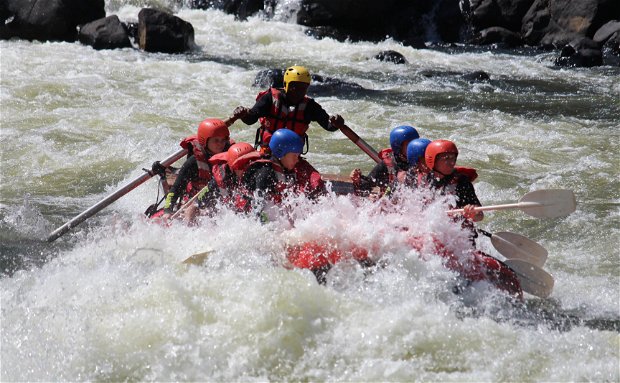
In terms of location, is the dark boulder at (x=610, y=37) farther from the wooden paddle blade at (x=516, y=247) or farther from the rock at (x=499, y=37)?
the wooden paddle blade at (x=516, y=247)

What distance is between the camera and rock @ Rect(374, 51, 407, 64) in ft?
62.1

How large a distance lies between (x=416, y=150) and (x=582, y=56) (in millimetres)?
13842

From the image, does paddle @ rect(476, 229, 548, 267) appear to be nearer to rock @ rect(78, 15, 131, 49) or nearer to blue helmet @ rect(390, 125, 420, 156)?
blue helmet @ rect(390, 125, 420, 156)

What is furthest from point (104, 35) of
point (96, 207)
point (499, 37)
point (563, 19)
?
point (563, 19)

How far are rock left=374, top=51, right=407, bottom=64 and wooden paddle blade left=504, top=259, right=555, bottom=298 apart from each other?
1346 centimetres

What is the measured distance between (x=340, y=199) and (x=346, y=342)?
51.1 inches

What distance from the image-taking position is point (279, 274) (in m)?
5.45

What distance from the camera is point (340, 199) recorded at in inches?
234

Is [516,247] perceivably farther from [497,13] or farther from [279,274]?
[497,13]

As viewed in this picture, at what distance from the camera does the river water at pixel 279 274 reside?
4.82m

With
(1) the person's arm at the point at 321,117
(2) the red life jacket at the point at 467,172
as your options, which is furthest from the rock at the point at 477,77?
(2) the red life jacket at the point at 467,172

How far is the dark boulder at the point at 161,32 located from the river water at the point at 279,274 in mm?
4945

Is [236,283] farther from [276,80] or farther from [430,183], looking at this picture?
[276,80]

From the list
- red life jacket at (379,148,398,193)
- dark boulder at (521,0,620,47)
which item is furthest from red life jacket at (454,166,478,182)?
dark boulder at (521,0,620,47)
